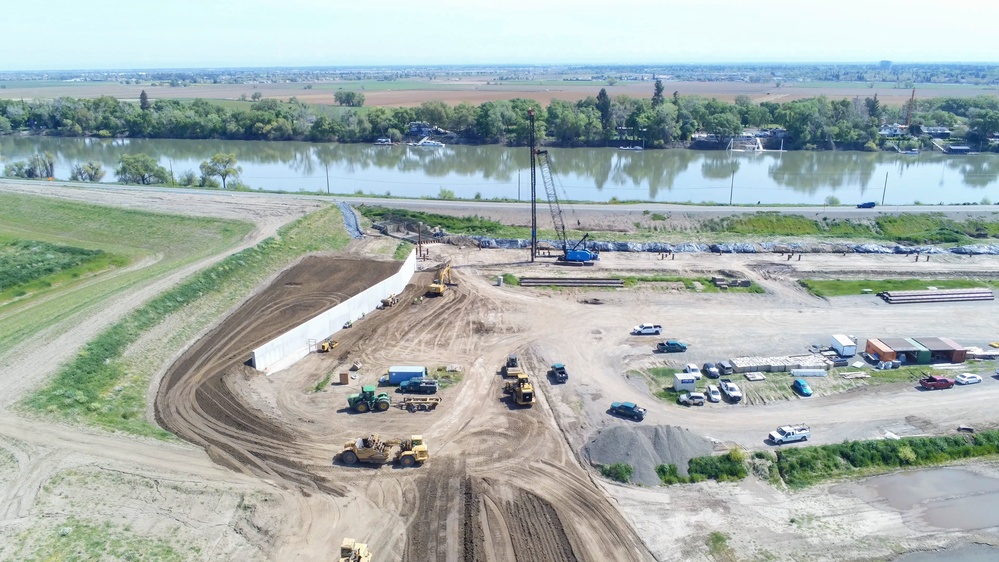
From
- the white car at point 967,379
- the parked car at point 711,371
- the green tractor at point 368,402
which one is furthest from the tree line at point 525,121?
the green tractor at point 368,402

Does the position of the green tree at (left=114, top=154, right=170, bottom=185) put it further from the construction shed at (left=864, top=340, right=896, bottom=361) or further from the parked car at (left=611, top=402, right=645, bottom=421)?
the construction shed at (left=864, top=340, right=896, bottom=361)

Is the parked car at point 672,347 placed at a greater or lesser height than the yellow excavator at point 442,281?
lesser

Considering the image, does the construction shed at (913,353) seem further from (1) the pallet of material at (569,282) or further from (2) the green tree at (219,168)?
(2) the green tree at (219,168)

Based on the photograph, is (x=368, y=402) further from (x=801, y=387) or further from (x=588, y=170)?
(x=588, y=170)

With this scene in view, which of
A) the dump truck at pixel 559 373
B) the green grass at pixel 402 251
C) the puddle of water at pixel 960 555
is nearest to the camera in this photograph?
the puddle of water at pixel 960 555

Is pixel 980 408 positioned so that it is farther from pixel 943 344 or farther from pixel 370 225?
pixel 370 225

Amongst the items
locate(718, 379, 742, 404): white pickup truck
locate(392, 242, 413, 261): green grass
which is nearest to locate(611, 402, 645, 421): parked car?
locate(718, 379, 742, 404): white pickup truck

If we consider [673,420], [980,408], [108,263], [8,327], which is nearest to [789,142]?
[980,408]
